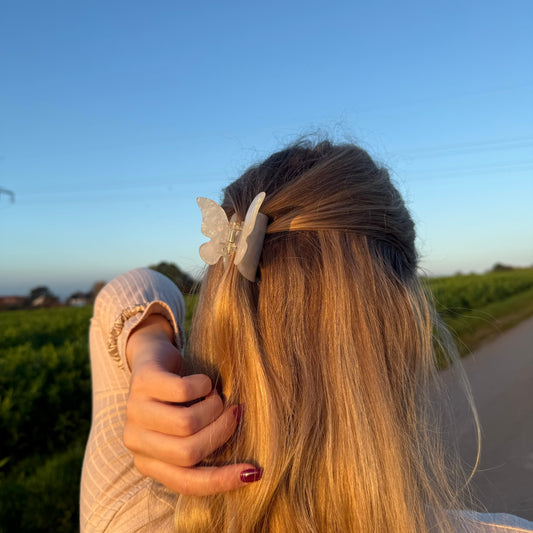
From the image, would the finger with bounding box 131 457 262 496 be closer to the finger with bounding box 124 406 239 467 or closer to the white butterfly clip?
the finger with bounding box 124 406 239 467

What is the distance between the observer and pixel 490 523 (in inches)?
46.0

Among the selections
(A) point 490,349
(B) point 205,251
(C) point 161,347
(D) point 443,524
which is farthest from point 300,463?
(A) point 490,349

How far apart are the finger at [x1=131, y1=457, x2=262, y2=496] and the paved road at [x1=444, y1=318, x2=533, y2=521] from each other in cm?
99

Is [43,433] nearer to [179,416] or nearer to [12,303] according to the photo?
[179,416]

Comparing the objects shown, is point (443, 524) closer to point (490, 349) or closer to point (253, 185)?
point (253, 185)

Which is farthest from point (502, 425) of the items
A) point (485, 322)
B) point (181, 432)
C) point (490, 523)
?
point (485, 322)

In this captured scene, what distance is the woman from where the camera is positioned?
1.08 metres

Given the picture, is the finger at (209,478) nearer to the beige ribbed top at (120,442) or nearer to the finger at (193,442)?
the finger at (193,442)

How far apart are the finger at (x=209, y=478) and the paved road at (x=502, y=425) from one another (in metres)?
0.99

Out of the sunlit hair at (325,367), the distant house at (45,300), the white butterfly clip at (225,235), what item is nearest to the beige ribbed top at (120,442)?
the sunlit hair at (325,367)

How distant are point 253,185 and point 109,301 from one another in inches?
38.5

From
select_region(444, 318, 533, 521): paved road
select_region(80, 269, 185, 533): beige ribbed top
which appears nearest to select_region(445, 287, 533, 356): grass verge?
select_region(444, 318, 533, 521): paved road

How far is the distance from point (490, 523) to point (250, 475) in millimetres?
654

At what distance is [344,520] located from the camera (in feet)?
3.58
